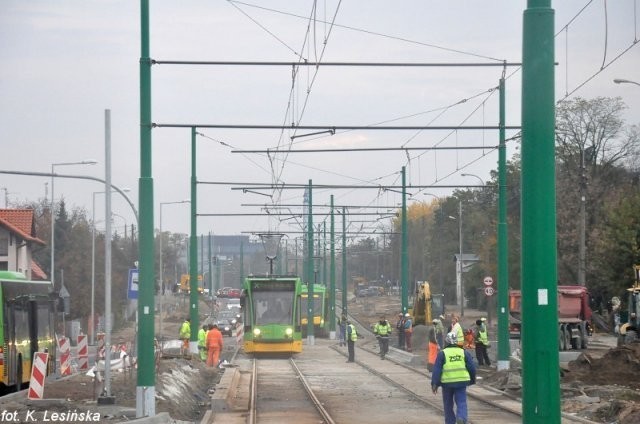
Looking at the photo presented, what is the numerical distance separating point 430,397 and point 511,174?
5856cm

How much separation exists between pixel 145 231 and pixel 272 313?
2516 centimetres

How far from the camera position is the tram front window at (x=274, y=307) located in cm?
4481

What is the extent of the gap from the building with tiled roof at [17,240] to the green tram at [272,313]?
2356 cm

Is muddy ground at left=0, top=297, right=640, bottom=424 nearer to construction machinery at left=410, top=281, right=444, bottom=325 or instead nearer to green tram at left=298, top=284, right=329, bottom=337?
construction machinery at left=410, top=281, right=444, bottom=325

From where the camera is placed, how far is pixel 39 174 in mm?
30781

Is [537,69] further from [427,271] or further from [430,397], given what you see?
[427,271]

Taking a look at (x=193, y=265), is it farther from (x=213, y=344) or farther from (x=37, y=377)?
(x=37, y=377)

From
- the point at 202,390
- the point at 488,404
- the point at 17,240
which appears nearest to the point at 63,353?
the point at 202,390

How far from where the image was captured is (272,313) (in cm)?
4488

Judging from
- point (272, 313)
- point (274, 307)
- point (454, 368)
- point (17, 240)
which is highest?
point (17, 240)

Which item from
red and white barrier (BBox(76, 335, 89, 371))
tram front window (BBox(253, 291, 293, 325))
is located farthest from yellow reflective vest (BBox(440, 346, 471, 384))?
tram front window (BBox(253, 291, 293, 325))

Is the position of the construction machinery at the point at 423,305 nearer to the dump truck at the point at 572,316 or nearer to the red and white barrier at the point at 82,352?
the dump truck at the point at 572,316

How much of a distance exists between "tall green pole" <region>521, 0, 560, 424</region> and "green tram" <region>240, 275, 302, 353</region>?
1389 inches

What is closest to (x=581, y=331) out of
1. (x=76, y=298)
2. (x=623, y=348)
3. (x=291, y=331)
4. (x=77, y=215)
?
(x=291, y=331)
